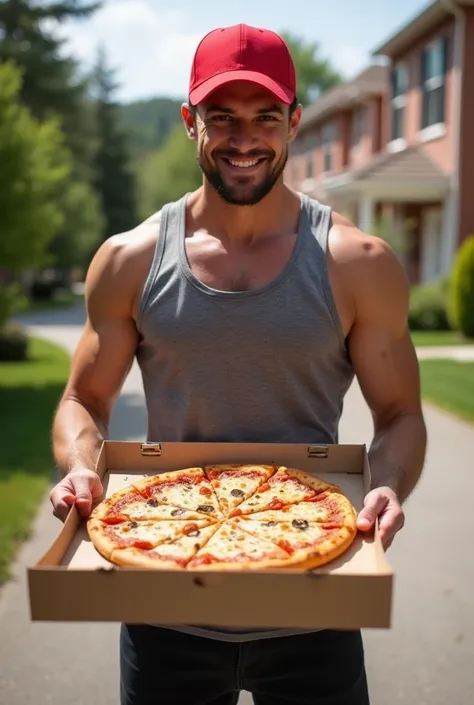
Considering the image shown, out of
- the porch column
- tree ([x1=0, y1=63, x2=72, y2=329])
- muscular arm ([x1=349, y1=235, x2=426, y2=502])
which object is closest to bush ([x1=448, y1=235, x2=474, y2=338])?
the porch column

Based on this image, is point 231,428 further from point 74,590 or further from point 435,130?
point 435,130

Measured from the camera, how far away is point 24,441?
8.81m

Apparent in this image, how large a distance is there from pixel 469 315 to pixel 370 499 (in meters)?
15.9

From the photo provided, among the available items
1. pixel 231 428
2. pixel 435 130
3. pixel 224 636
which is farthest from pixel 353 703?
pixel 435 130

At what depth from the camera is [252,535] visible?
6.94ft

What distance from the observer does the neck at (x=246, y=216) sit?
251 centimetres

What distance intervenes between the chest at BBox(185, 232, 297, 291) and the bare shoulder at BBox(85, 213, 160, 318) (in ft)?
0.41

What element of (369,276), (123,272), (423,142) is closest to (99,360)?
(123,272)

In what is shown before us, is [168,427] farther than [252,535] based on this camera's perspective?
Yes

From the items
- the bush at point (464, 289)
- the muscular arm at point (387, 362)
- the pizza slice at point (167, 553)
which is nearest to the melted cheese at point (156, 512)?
the pizza slice at point (167, 553)

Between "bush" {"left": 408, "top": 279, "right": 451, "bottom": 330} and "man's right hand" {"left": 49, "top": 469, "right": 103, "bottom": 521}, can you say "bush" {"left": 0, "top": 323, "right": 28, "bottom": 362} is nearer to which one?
"bush" {"left": 408, "top": 279, "right": 451, "bottom": 330}

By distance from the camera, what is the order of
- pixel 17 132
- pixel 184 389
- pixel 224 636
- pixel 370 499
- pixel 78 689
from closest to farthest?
pixel 370 499 → pixel 224 636 → pixel 184 389 → pixel 78 689 → pixel 17 132

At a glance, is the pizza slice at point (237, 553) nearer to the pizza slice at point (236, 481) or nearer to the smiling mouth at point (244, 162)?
the pizza slice at point (236, 481)

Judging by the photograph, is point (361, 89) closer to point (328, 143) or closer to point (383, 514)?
point (328, 143)
